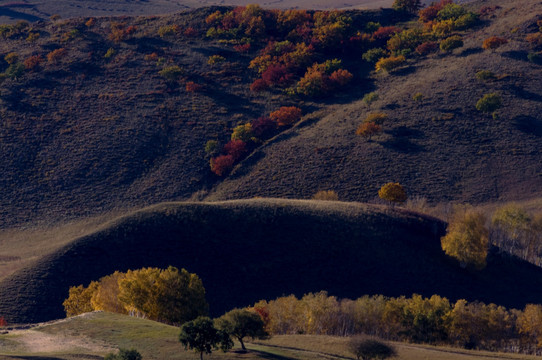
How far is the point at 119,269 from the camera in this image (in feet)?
296

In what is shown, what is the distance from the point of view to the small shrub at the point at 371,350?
186 ft

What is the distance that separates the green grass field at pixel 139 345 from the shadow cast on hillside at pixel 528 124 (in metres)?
81.0

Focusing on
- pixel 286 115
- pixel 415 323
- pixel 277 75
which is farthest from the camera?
pixel 277 75

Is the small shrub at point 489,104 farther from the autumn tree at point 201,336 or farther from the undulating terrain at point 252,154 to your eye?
the autumn tree at point 201,336

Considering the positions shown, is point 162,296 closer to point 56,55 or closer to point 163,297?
point 163,297

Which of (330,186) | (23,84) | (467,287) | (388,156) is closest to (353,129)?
(388,156)

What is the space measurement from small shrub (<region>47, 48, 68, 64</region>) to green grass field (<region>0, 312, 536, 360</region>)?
12809cm

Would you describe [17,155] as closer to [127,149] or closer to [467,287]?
[127,149]

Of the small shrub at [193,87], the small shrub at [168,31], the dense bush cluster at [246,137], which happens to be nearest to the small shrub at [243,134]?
the dense bush cluster at [246,137]

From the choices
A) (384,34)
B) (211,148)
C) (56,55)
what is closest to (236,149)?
(211,148)

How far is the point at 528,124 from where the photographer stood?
136 metres

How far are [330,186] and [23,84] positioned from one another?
92.6 meters

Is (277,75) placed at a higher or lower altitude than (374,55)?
lower

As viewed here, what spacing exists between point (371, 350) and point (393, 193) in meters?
57.2
